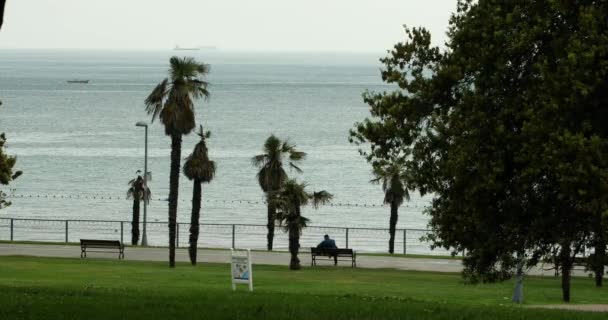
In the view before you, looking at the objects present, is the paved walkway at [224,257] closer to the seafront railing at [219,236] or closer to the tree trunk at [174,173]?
the tree trunk at [174,173]

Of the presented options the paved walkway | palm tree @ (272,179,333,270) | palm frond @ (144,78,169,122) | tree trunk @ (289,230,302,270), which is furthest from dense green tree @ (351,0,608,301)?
palm frond @ (144,78,169,122)

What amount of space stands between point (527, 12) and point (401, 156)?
393 cm

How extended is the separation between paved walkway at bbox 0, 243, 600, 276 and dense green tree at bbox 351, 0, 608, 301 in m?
17.4

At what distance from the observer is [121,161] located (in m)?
127

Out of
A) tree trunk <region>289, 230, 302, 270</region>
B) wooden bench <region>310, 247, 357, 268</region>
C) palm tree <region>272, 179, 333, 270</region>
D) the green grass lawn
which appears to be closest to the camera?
the green grass lawn

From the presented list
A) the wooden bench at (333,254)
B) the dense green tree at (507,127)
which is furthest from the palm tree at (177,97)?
the dense green tree at (507,127)

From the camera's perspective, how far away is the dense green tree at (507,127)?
60.0 ft

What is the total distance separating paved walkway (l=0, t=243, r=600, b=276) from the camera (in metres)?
40.9

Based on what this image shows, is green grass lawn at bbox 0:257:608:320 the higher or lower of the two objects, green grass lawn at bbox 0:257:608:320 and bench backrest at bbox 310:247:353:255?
the lower

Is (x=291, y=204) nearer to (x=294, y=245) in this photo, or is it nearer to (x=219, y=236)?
(x=294, y=245)

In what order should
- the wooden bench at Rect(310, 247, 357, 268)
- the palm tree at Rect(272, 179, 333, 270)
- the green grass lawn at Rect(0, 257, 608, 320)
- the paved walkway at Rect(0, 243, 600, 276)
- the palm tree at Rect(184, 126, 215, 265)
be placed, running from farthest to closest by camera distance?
the palm tree at Rect(184, 126, 215, 265), the wooden bench at Rect(310, 247, 357, 268), the paved walkway at Rect(0, 243, 600, 276), the palm tree at Rect(272, 179, 333, 270), the green grass lawn at Rect(0, 257, 608, 320)

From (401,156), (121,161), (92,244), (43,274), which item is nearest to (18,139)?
(121,161)

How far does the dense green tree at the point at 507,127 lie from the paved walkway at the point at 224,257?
17.4 metres

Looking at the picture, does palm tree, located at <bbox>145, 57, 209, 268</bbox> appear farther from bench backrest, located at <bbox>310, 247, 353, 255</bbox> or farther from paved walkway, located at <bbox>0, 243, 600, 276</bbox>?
bench backrest, located at <bbox>310, 247, 353, 255</bbox>
